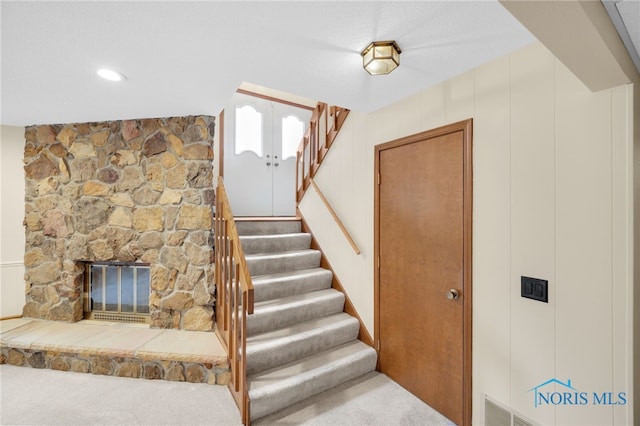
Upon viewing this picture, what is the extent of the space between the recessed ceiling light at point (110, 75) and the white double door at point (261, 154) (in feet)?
6.16

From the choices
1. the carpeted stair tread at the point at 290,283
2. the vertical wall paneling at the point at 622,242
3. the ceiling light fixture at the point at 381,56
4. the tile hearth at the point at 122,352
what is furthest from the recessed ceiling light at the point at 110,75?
the vertical wall paneling at the point at 622,242

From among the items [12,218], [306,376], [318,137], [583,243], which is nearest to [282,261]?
[306,376]

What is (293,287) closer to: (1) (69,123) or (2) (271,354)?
(2) (271,354)

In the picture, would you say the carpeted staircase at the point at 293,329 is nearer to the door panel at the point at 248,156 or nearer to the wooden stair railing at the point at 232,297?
the wooden stair railing at the point at 232,297

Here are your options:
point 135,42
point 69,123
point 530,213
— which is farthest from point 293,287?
point 69,123

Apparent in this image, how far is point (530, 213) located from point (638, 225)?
0.37 meters

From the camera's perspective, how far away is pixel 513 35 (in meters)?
1.35

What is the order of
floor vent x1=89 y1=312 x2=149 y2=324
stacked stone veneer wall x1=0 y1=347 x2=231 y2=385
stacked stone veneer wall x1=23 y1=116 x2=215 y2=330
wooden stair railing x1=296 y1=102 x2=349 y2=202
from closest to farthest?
stacked stone veneer wall x1=0 y1=347 x2=231 y2=385 → stacked stone veneer wall x1=23 y1=116 x2=215 y2=330 → floor vent x1=89 y1=312 x2=149 y2=324 → wooden stair railing x1=296 y1=102 x2=349 y2=202

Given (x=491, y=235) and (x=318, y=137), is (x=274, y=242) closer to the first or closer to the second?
(x=318, y=137)

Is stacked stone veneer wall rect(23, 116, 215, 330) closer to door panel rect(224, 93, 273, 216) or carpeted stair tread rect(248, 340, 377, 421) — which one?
carpeted stair tread rect(248, 340, 377, 421)

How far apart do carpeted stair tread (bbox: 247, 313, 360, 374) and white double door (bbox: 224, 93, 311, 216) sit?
204cm

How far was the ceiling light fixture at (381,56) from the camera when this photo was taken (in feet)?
4.60

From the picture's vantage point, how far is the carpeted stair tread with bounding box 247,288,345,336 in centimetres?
222

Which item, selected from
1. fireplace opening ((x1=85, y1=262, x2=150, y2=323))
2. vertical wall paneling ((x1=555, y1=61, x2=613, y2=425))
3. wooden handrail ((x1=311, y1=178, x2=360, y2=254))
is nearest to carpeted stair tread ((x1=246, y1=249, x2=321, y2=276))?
wooden handrail ((x1=311, y1=178, x2=360, y2=254))
